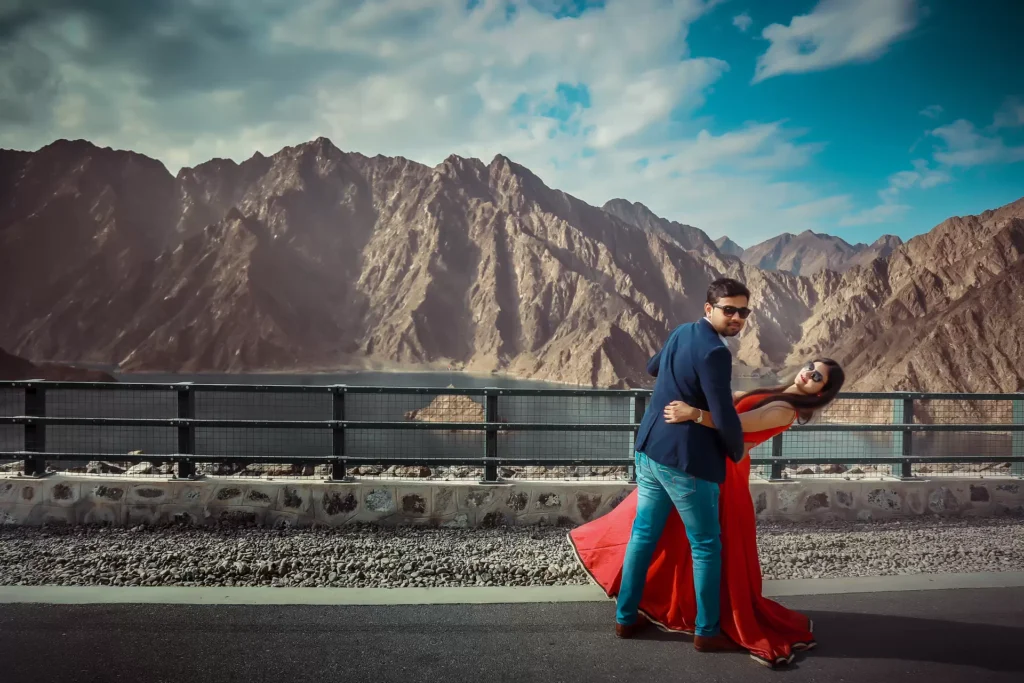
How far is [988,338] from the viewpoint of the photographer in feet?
264

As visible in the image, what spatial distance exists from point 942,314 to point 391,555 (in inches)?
3900

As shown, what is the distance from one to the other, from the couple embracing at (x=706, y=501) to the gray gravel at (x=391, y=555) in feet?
3.87

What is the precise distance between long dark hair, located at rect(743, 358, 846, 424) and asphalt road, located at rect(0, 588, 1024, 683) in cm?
129

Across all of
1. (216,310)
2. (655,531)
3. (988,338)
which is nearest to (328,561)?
(655,531)

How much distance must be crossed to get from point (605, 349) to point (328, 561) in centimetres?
13078

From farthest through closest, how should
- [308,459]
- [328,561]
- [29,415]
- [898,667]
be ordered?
[29,415] → [308,459] → [328,561] → [898,667]

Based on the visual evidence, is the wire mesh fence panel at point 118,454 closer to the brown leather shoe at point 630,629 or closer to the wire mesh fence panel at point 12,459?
the wire mesh fence panel at point 12,459

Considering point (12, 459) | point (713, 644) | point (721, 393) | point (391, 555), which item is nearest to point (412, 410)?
point (12, 459)

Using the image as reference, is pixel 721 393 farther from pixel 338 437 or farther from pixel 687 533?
pixel 338 437

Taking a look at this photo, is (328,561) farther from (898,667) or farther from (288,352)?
(288,352)

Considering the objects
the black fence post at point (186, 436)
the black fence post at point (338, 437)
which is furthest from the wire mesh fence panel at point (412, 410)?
the black fence post at point (186, 436)

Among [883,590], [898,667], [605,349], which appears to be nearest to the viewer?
[898,667]

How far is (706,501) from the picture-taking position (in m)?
3.34

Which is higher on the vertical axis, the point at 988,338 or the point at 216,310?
Result: the point at 216,310
